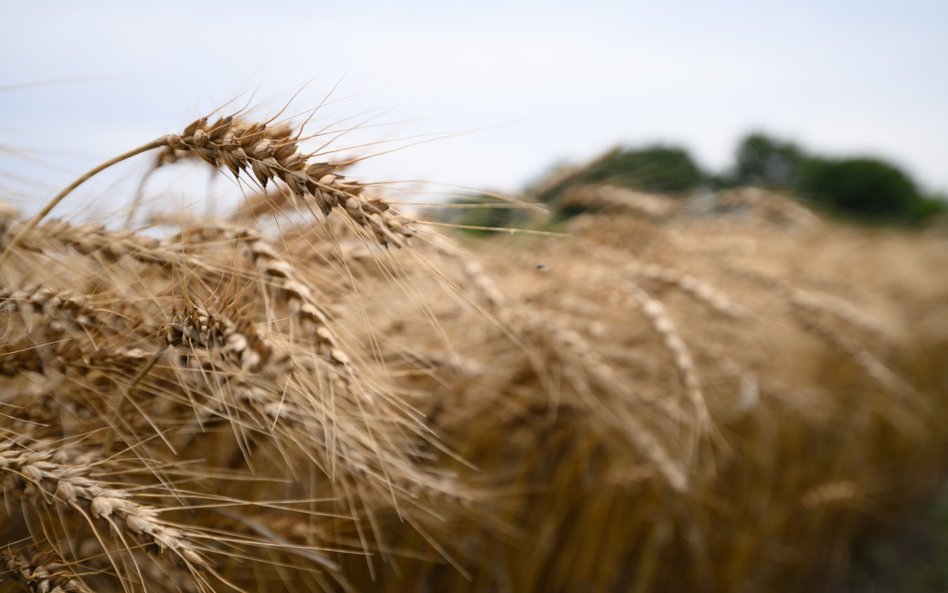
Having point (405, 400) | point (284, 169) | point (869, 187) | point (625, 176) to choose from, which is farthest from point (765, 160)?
point (869, 187)

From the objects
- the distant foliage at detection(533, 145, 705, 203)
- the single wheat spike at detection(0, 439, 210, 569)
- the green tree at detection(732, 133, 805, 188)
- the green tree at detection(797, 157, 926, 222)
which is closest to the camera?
the single wheat spike at detection(0, 439, 210, 569)

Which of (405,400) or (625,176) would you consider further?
(625,176)

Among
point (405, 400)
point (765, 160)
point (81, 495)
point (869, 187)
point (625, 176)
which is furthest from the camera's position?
point (869, 187)

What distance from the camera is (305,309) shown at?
74cm

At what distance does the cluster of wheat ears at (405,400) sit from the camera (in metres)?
0.71

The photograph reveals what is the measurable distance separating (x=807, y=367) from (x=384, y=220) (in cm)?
318

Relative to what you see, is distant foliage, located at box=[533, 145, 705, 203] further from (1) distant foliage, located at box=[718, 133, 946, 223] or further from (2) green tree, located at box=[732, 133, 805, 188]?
(1) distant foliage, located at box=[718, 133, 946, 223]

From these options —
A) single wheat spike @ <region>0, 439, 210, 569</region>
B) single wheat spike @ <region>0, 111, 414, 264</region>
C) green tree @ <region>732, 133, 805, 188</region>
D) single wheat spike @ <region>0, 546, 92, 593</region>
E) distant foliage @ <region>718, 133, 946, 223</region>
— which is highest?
single wheat spike @ <region>0, 111, 414, 264</region>

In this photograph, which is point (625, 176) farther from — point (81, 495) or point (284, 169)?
point (81, 495)

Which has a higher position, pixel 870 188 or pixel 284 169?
pixel 284 169

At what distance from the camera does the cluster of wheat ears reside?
2.34ft

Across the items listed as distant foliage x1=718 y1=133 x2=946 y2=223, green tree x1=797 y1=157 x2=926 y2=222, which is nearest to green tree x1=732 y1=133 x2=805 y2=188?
distant foliage x1=718 y1=133 x2=946 y2=223

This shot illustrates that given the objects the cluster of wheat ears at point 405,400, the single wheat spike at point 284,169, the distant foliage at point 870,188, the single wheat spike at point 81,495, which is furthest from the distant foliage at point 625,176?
the distant foliage at point 870,188

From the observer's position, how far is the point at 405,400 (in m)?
1.22
